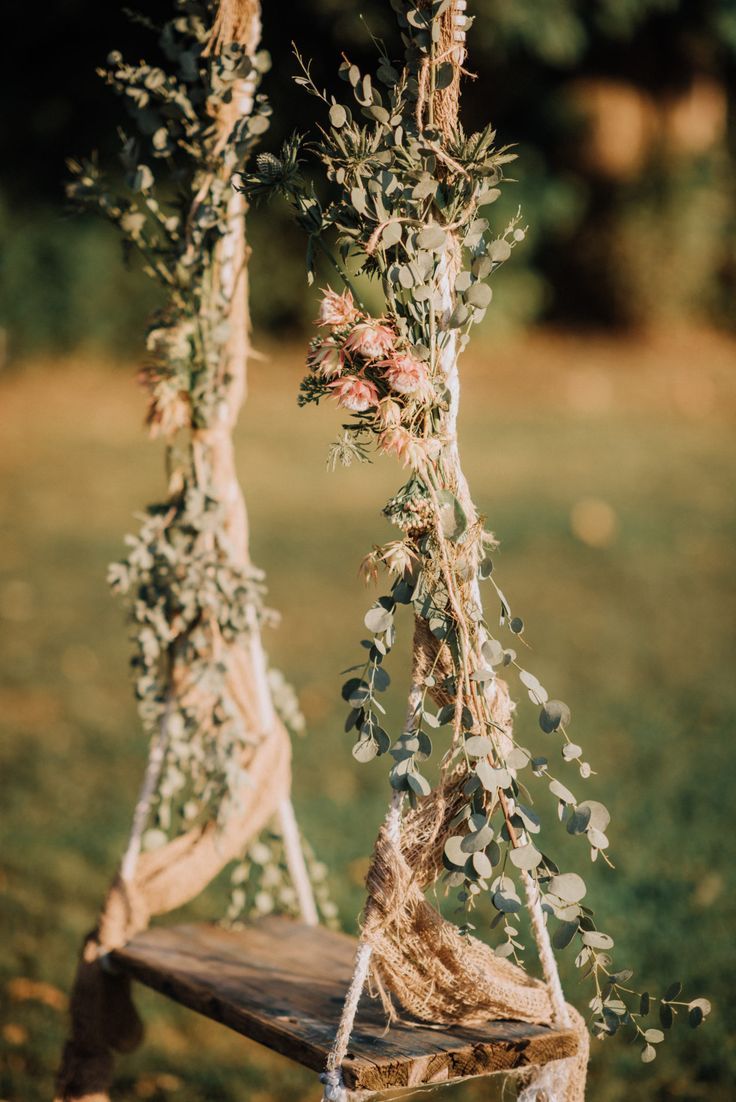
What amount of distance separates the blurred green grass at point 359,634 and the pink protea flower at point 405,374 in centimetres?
192

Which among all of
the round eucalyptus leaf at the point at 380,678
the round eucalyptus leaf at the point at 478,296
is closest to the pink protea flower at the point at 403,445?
the round eucalyptus leaf at the point at 478,296

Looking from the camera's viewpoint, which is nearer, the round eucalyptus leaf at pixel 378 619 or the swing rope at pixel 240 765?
the round eucalyptus leaf at pixel 378 619

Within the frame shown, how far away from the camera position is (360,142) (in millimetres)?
1912

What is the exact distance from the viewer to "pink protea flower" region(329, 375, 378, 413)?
1.89 metres

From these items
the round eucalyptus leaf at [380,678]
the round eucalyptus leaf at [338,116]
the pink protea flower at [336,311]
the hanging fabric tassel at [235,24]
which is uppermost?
the hanging fabric tassel at [235,24]

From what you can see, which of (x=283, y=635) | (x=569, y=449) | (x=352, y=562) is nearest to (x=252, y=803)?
(x=283, y=635)

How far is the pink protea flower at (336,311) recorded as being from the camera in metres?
1.92

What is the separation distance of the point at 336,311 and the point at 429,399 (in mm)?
200

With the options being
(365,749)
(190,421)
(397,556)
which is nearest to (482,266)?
(397,556)

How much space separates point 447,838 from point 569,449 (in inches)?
290

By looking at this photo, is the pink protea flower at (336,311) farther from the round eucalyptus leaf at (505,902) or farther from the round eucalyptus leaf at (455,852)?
the round eucalyptus leaf at (505,902)

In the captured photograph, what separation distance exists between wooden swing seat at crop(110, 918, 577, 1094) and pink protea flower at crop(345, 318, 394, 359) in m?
1.09

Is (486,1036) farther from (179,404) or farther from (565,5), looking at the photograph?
(565,5)

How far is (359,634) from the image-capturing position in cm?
610
